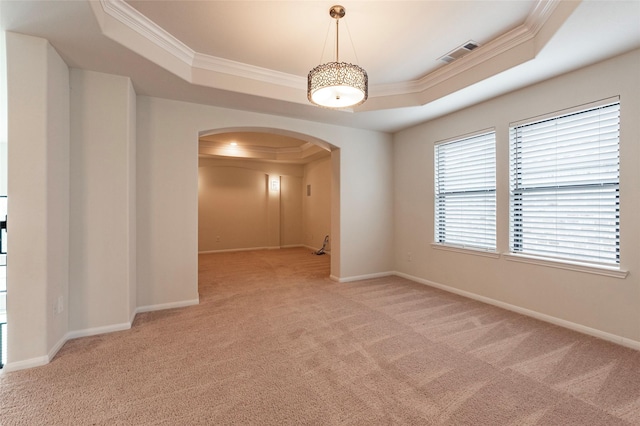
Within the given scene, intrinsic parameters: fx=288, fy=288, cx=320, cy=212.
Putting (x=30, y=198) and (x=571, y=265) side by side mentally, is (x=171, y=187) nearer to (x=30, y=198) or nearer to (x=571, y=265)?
(x=30, y=198)

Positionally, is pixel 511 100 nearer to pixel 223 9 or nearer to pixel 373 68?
pixel 373 68

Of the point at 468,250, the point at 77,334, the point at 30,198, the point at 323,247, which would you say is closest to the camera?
the point at 30,198

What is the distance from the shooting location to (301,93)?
150 inches

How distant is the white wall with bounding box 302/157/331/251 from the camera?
8.07 m

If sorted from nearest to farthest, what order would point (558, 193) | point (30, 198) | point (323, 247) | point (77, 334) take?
1. point (30, 198)
2. point (77, 334)
3. point (558, 193)
4. point (323, 247)

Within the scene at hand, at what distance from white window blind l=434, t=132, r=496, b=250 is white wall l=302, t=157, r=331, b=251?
3756mm

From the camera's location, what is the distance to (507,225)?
11.9 ft

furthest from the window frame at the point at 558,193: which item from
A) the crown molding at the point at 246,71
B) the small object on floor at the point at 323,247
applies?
the small object on floor at the point at 323,247

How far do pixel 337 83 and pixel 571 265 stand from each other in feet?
9.92

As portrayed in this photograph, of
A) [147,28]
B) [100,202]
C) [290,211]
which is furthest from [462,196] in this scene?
[290,211]

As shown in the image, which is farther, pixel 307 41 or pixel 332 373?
pixel 307 41

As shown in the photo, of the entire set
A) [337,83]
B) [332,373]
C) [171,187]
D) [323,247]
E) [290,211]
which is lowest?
[332,373]

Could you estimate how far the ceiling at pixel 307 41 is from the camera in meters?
2.25

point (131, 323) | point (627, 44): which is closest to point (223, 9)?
point (131, 323)
